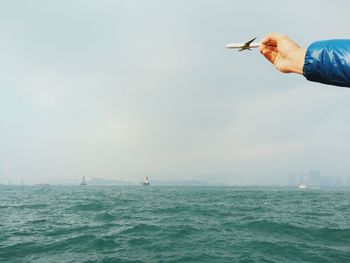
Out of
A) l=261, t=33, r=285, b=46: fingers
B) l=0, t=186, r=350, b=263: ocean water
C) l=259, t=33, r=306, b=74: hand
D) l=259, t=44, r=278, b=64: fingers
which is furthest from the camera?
l=0, t=186, r=350, b=263: ocean water

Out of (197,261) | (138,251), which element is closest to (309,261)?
(197,261)

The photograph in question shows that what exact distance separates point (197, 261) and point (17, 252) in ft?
30.8

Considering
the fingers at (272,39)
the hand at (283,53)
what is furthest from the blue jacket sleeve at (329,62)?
the fingers at (272,39)

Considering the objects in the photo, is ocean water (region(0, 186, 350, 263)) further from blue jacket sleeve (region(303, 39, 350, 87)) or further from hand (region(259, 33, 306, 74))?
blue jacket sleeve (region(303, 39, 350, 87))

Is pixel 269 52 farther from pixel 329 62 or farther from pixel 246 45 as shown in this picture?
pixel 329 62

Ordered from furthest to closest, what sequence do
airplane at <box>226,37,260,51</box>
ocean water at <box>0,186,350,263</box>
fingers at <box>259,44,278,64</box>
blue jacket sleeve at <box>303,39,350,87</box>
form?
ocean water at <box>0,186,350,263</box>
airplane at <box>226,37,260,51</box>
fingers at <box>259,44,278,64</box>
blue jacket sleeve at <box>303,39,350,87</box>

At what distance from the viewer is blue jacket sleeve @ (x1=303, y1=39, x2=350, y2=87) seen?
197 centimetres

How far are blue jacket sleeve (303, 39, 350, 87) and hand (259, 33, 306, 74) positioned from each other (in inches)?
7.4

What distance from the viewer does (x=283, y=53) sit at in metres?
2.67

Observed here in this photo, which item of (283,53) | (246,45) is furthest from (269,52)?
(246,45)

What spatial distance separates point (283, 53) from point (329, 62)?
27.0 inches

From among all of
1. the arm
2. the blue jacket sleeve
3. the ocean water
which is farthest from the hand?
the ocean water

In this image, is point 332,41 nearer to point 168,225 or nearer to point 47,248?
point 47,248

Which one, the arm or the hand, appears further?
the hand
